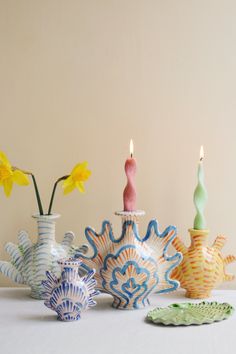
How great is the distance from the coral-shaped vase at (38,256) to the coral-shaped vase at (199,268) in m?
0.20

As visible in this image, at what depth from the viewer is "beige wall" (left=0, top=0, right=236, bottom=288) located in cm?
133

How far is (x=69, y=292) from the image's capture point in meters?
1.01

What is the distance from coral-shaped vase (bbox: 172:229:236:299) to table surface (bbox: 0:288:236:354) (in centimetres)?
7

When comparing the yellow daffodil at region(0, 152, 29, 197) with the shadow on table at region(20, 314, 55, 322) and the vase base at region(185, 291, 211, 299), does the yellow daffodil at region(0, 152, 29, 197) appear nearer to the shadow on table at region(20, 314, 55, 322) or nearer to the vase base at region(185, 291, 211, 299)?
the shadow on table at region(20, 314, 55, 322)

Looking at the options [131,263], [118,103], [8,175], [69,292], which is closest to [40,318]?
[69,292]

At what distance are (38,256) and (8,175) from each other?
0.57 feet

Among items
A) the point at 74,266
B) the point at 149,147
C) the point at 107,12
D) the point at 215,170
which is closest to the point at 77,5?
the point at 107,12

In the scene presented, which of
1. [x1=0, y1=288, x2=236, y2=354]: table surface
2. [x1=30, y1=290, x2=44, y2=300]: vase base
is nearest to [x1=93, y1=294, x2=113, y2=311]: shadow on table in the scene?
[x1=0, y1=288, x2=236, y2=354]: table surface

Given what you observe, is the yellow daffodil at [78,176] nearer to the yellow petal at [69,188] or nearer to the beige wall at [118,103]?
the yellow petal at [69,188]

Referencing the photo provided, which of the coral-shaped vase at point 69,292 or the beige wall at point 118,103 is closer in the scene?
the coral-shaped vase at point 69,292

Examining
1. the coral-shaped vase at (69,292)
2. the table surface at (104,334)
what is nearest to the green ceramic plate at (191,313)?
the table surface at (104,334)

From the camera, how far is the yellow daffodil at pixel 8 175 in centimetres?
Answer: 115

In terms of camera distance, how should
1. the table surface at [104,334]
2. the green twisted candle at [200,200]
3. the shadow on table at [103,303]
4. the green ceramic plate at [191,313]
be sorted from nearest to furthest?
the table surface at [104,334]
the green ceramic plate at [191,313]
the shadow on table at [103,303]
the green twisted candle at [200,200]

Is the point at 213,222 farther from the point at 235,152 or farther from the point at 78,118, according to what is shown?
the point at 78,118
